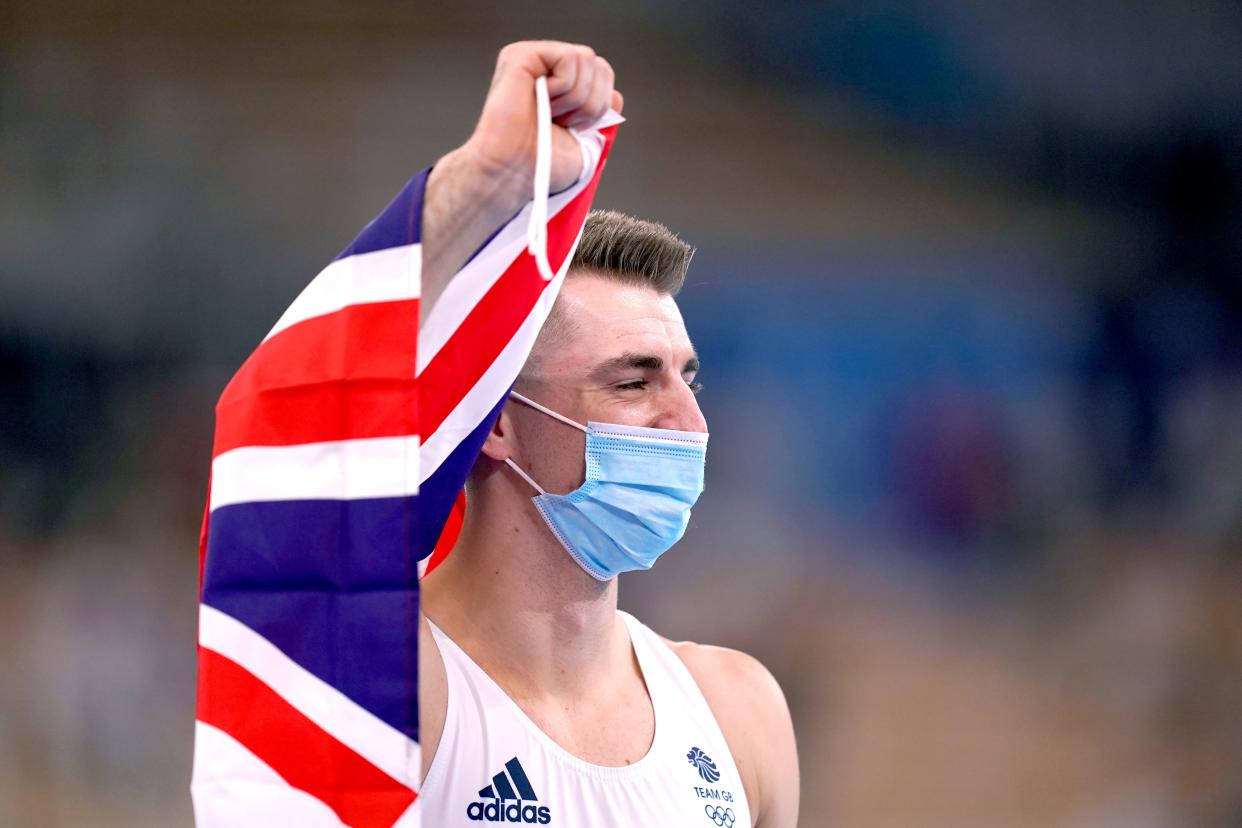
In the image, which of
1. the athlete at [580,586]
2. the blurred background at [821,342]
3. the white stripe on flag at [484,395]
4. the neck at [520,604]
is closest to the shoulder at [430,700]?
the athlete at [580,586]

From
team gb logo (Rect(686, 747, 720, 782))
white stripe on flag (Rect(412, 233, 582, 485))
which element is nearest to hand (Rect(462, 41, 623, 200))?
white stripe on flag (Rect(412, 233, 582, 485))

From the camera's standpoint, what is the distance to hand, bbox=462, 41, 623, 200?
4.24 feet

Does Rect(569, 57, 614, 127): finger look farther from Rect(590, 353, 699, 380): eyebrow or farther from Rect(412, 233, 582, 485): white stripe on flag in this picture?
Rect(590, 353, 699, 380): eyebrow

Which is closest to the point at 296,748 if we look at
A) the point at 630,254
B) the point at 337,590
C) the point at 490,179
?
the point at 337,590

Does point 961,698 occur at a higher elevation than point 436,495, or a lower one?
lower

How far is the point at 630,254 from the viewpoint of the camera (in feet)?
6.70

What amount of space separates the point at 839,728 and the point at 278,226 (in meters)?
2.58

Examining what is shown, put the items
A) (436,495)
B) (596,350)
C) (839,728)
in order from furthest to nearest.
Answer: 1. (839,728)
2. (596,350)
3. (436,495)

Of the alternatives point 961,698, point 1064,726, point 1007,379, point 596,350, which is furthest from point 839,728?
point 596,350

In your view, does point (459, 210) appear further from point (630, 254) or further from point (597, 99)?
point (630, 254)

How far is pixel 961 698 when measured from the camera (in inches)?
161

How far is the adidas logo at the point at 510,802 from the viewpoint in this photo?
173 centimetres

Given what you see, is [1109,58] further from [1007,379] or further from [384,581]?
[384,581]

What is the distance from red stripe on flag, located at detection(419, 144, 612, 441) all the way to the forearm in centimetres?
14
